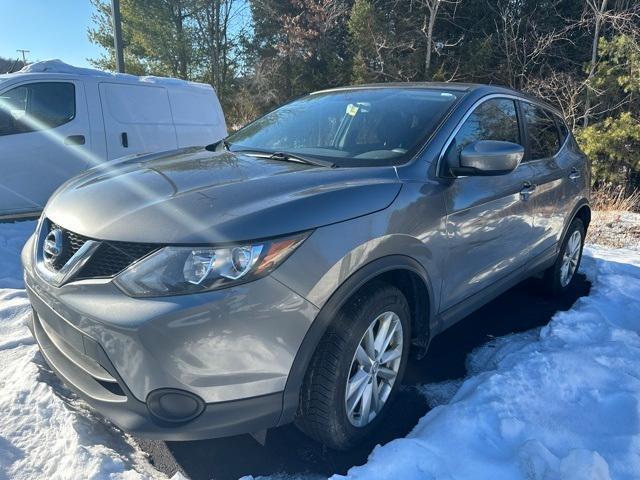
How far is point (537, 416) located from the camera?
244cm

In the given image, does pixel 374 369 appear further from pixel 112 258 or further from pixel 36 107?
pixel 36 107

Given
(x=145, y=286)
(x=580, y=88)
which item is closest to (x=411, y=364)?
(x=145, y=286)

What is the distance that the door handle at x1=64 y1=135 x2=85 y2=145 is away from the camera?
19.3ft

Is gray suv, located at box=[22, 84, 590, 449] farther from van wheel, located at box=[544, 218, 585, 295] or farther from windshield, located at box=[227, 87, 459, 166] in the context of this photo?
van wheel, located at box=[544, 218, 585, 295]

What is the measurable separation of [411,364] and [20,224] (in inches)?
174

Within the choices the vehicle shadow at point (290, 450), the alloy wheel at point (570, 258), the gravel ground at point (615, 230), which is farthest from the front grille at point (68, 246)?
the gravel ground at point (615, 230)

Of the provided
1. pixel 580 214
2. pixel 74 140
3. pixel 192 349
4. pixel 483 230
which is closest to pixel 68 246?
pixel 192 349

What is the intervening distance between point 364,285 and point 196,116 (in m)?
5.89

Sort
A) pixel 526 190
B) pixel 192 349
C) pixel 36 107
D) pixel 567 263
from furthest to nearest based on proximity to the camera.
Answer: pixel 36 107
pixel 567 263
pixel 526 190
pixel 192 349

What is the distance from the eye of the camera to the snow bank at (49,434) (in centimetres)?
206

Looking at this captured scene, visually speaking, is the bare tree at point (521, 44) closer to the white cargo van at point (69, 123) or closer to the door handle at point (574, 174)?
the white cargo van at point (69, 123)

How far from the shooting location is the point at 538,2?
15.5 metres

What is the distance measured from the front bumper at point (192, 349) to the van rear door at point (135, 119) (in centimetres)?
483

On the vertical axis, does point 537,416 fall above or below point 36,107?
below
